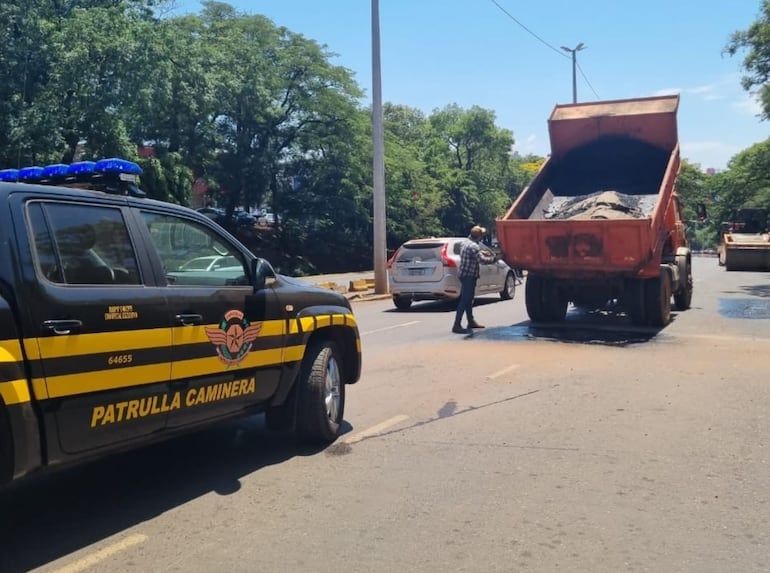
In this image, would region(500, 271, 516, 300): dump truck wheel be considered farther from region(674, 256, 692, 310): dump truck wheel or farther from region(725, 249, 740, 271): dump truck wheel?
region(725, 249, 740, 271): dump truck wheel

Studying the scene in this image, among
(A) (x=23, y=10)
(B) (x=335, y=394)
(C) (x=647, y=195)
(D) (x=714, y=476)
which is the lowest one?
(D) (x=714, y=476)

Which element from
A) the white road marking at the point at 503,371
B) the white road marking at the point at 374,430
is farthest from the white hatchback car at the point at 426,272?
the white road marking at the point at 374,430

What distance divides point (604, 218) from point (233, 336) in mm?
8311

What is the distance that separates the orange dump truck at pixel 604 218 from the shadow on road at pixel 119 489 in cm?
699

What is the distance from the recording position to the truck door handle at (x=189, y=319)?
4.57 m

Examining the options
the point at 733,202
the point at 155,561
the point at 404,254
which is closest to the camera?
the point at 155,561

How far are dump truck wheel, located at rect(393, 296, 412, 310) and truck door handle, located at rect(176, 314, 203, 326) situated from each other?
12.6 m

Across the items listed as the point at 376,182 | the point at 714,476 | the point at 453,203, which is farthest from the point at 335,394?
the point at 453,203

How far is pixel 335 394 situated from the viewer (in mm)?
6180

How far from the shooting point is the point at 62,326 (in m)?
3.81

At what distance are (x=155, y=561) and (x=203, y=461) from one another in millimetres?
1797

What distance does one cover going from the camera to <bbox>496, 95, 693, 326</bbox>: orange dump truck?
11688 millimetres

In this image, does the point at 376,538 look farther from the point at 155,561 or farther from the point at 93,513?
the point at 93,513

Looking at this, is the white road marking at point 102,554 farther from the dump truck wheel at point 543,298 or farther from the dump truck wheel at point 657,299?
the dump truck wheel at point 657,299
